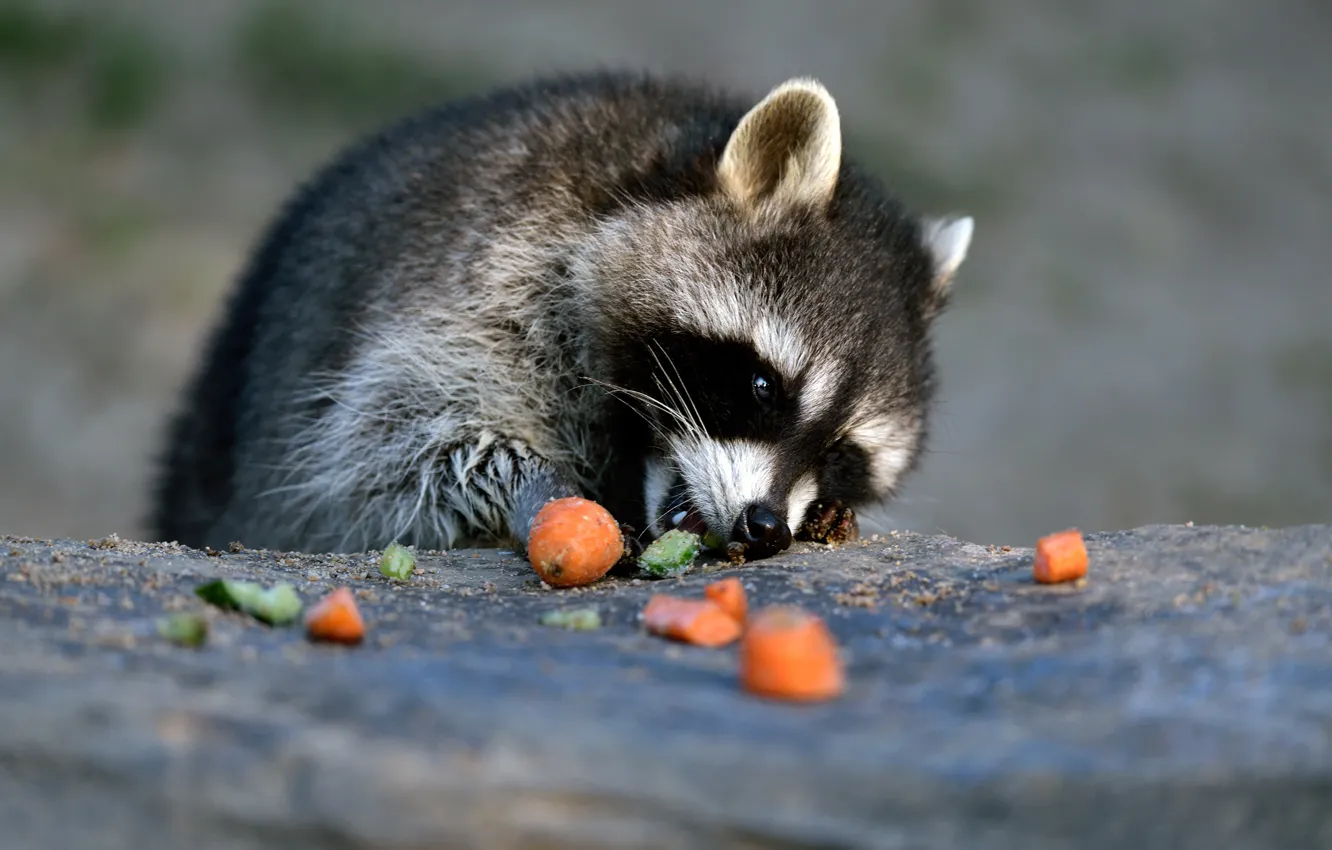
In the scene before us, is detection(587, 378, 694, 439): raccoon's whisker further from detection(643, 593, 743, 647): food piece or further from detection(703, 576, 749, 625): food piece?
detection(643, 593, 743, 647): food piece

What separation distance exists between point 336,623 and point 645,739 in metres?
0.75

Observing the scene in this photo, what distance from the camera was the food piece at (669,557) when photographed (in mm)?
3420

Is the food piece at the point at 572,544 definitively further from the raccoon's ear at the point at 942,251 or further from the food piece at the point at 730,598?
the raccoon's ear at the point at 942,251

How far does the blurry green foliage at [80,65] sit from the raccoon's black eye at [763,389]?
28.2 ft

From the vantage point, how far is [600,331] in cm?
415

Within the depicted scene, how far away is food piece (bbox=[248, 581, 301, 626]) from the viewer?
8.40 ft

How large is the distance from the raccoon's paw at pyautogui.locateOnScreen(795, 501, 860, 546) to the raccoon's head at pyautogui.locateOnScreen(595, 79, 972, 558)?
47mm

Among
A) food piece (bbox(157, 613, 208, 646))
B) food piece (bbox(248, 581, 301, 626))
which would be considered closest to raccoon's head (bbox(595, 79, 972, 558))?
food piece (bbox(248, 581, 301, 626))

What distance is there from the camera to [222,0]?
11.5m

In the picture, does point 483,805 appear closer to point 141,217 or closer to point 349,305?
point 349,305

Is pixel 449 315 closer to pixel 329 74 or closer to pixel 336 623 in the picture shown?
pixel 336 623

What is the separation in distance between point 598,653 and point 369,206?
263 centimetres

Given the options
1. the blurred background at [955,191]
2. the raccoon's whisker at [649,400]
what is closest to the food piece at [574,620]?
the raccoon's whisker at [649,400]

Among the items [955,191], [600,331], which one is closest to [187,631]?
[600,331]
